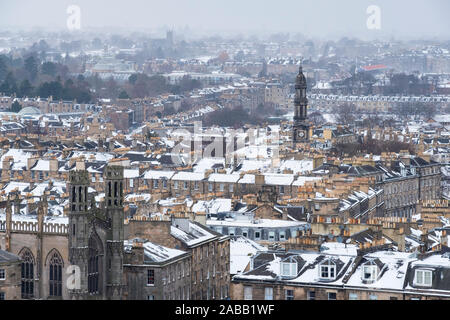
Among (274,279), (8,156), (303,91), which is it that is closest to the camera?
(274,279)

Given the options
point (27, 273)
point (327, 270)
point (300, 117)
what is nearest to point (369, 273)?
point (327, 270)

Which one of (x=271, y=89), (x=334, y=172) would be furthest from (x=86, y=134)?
(x=271, y=89)

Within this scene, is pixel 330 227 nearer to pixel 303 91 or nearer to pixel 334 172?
pixel 334 172

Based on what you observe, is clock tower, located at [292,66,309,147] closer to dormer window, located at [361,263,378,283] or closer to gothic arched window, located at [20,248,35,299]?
gothic arched window, located at [20,248,35,299]

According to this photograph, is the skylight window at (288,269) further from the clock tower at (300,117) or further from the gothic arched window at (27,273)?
the clock tower at (300,117)

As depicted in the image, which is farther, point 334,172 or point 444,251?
point 334,172
